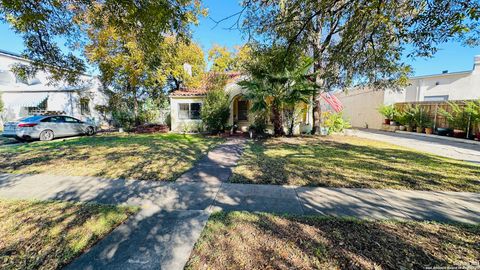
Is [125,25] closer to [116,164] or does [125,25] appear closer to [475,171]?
[116,164]

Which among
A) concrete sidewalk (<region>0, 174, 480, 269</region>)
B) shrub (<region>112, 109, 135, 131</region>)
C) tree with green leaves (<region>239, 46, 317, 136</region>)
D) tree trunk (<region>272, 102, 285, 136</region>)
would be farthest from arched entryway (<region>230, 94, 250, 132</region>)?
concrete sidewalk (<region>0, 174, 480, 269</region>)

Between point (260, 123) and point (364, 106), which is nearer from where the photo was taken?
point (260, 123)

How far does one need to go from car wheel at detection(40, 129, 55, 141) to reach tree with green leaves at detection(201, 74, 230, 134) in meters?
9.91

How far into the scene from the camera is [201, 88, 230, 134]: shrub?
14.0 m

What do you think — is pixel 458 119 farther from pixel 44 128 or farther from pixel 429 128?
pixel 44 128

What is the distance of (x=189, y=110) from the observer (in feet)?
54.9

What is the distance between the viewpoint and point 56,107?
20.0 metres

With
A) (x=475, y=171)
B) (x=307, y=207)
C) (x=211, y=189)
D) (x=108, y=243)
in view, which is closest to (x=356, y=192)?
(x=307, y=207)

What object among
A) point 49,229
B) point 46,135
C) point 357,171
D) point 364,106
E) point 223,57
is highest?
point 223,57

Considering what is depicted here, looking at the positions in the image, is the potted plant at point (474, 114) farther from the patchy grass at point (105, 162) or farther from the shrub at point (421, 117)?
the patchy grass at point (105, 162)

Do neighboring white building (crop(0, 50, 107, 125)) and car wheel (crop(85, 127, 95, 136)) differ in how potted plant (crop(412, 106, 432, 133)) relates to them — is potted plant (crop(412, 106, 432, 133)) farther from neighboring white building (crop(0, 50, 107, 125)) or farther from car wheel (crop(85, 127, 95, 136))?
neighboring white building (crop(0, 50, 107, 125))

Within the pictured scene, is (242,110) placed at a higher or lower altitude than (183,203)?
higher

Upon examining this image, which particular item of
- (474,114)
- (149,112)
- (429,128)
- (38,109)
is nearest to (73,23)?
(149,112)

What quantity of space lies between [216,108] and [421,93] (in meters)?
20.6
